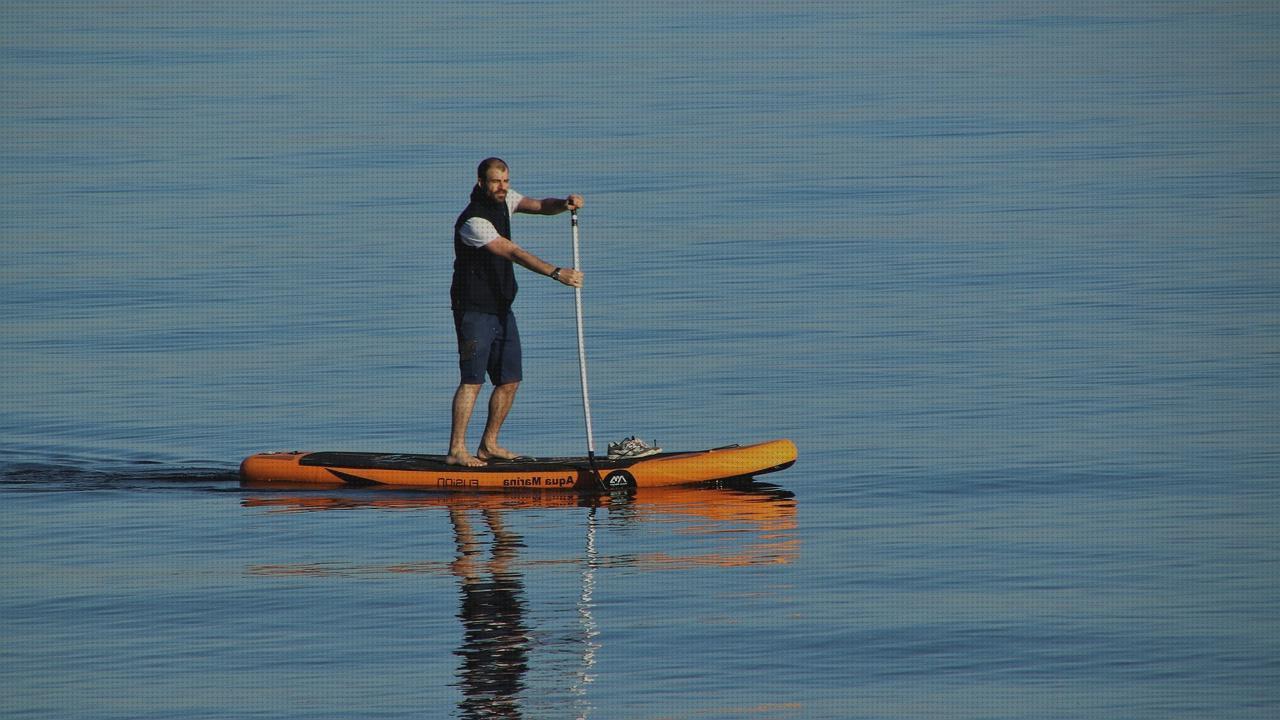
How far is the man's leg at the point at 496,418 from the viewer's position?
648 inches

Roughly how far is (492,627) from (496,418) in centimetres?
445

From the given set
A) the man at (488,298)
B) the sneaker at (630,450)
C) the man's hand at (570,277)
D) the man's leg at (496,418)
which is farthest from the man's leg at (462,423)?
the man's hand at (570,277)

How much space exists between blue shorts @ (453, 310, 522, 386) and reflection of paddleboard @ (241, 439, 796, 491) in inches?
25.2

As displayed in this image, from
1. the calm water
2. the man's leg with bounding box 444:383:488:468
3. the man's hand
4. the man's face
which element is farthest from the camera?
the man's leg with bounding box 444:383:488:468

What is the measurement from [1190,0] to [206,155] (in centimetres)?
3190

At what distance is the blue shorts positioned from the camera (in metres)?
16.2

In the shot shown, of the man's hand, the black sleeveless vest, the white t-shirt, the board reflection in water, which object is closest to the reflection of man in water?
the board reflection in water

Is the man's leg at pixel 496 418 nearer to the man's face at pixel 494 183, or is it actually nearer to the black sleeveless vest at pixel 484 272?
the black sleeveless vest at pixel 484 272

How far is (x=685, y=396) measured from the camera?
2019cm

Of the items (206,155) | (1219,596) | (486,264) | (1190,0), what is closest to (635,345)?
(486,264)

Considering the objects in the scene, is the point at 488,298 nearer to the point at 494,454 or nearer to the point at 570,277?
the point at 570,277

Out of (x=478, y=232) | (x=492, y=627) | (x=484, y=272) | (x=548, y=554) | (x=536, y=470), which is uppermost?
(x=478, y=232)

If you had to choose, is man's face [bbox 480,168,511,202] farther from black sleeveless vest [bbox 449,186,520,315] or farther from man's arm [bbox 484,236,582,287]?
man's arm [bbox 484,236,582,287]

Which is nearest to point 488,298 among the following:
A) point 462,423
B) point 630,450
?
point 462,423
